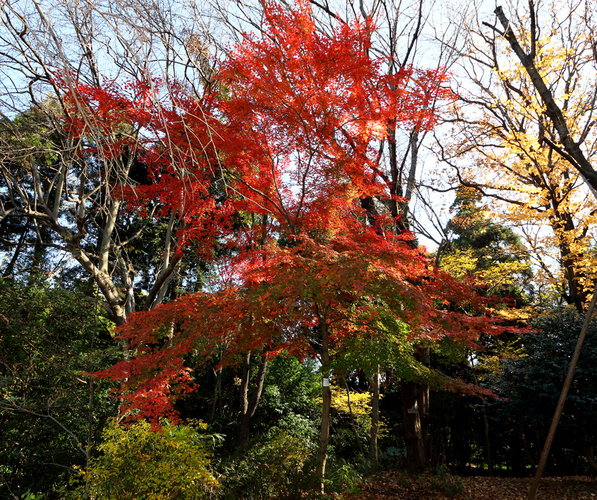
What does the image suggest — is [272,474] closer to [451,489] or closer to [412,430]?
[451,489]

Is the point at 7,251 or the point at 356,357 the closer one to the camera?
the point at 356,357

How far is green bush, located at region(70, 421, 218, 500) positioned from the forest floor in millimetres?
2217

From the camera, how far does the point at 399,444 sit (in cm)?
1272

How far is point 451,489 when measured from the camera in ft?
18.9

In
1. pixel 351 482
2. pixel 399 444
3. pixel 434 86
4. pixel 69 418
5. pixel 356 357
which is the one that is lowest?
pixel 399 444

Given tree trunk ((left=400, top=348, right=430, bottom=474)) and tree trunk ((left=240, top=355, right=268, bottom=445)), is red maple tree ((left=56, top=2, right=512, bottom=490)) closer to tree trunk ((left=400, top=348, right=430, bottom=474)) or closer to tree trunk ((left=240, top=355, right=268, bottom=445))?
tree trunk ((left=400, top=348, right=430, bottom=474))

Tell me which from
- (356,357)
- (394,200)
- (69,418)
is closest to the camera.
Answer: (356,357)

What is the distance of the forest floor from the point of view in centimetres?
558

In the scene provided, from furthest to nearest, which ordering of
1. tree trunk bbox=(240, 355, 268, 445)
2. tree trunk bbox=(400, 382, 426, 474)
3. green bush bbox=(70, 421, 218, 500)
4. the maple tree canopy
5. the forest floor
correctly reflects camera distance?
1. tree trunk bbox=(240, 355, 268, 445)
2. tree trunk bbox=(400, 382, 426, 474)
3. the forest floor
4. the maple tree canopy
5. green bush bbox=(70, 421, 218, 500)

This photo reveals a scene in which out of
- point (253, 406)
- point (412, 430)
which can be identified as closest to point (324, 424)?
point (412, 430)

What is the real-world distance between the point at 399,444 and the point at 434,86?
11348 mm

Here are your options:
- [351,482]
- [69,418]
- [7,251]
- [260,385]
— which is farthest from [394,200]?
[7,251]

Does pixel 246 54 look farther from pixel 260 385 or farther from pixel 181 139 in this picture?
pixel 260 385

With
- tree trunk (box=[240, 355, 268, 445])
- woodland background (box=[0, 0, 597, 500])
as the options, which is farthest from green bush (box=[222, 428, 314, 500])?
tree trunk (box=[240, 355, 268, 445])
